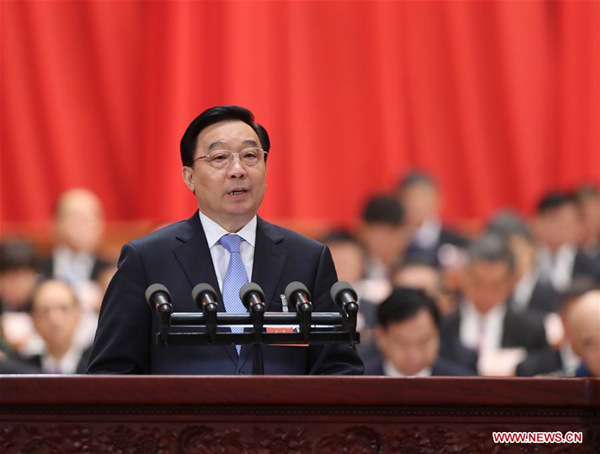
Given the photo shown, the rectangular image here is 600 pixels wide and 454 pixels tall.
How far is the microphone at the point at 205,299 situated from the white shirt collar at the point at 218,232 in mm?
311

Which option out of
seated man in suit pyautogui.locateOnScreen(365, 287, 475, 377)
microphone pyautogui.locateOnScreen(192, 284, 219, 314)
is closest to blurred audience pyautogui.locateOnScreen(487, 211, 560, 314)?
seated man in suit pyautogui.locateOnScreen(365, 287, 475, 377)

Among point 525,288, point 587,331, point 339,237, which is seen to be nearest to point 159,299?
point 587,331

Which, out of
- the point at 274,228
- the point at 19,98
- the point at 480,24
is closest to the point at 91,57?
the point at 19,98

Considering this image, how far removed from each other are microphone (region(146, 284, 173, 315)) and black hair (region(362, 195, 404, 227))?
4.44m

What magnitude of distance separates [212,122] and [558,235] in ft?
15.0

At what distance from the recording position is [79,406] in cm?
183

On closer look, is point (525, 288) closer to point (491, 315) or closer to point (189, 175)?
point (491, 315)

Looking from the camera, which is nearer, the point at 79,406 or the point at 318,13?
the point at 79,406

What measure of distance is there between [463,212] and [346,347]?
5.45m

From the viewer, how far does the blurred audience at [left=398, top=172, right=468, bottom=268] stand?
6555 mm

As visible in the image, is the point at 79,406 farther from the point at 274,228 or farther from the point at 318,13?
the point at 318,13

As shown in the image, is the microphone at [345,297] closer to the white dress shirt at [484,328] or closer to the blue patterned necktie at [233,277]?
the blue patterned necktie at [233,277]

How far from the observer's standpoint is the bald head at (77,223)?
6492mm

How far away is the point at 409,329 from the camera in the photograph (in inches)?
149
